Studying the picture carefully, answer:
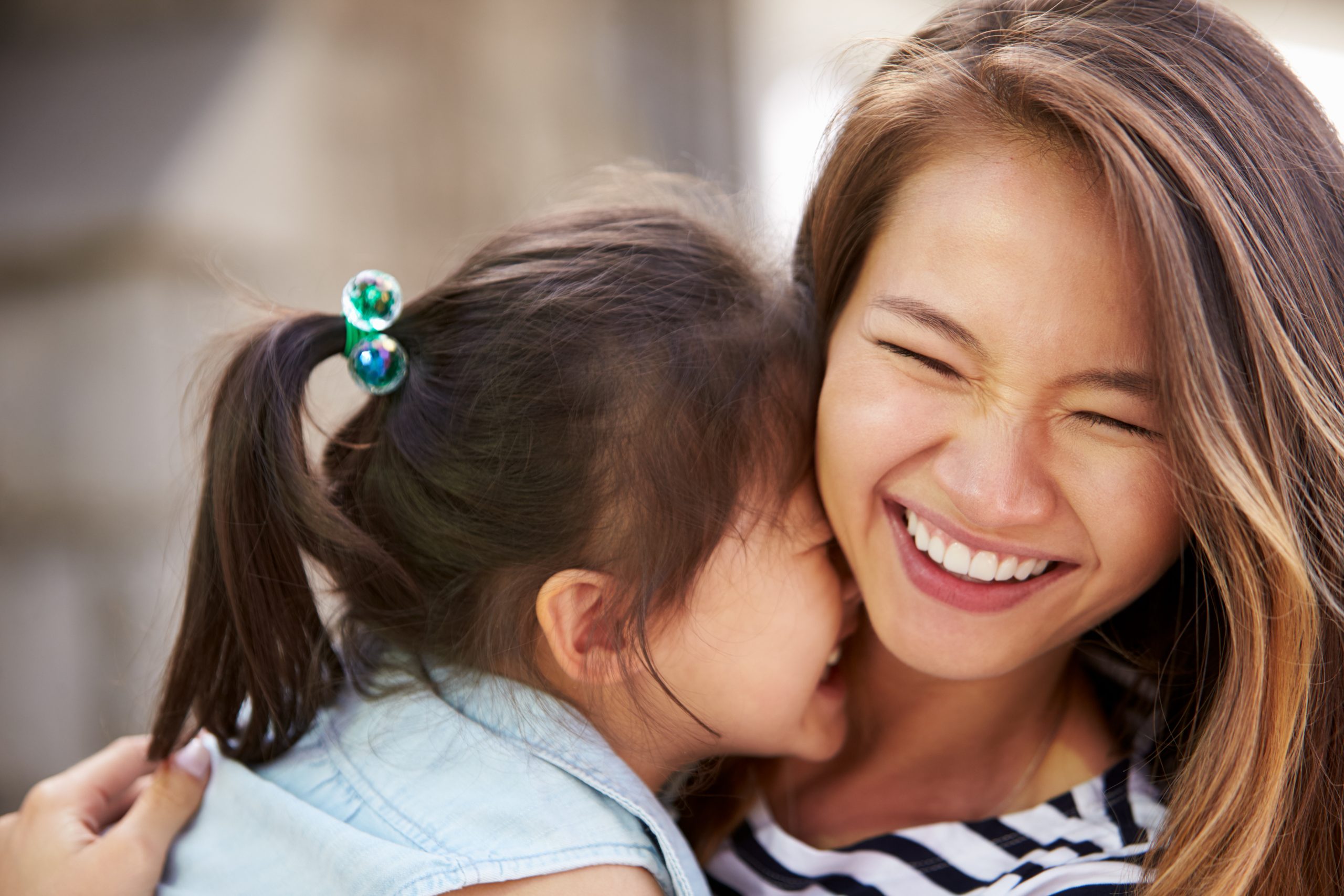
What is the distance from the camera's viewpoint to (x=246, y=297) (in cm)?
136

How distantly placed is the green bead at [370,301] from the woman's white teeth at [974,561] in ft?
2.13

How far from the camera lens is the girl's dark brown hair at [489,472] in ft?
3.88

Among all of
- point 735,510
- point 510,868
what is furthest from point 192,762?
point 735,510

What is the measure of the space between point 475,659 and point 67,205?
5.83 ft

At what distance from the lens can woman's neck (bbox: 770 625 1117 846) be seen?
1.31 m

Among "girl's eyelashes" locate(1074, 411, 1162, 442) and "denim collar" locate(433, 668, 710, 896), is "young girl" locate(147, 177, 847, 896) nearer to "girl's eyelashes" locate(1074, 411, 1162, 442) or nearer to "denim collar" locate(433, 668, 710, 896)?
"denim collar" locate(433, 668, 710, 896)

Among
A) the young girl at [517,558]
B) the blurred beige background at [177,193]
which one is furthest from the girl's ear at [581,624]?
the blurred beige background at [177,193]

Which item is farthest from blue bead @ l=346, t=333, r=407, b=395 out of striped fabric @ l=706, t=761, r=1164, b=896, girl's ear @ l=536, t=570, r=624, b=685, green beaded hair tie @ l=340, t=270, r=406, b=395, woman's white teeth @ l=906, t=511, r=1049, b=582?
striped fabric @ l=706, t=761, r=1164, b=896

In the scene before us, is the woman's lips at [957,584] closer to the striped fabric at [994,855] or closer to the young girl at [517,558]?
the young girl at [517,558]

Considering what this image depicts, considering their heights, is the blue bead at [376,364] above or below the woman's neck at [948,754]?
above

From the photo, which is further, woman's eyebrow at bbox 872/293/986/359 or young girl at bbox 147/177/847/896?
young girl at bbox 147/177/847/896

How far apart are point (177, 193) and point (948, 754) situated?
2169mm

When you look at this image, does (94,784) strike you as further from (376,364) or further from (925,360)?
(925,360)

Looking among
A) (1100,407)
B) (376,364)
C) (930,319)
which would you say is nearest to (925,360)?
(930,319)
